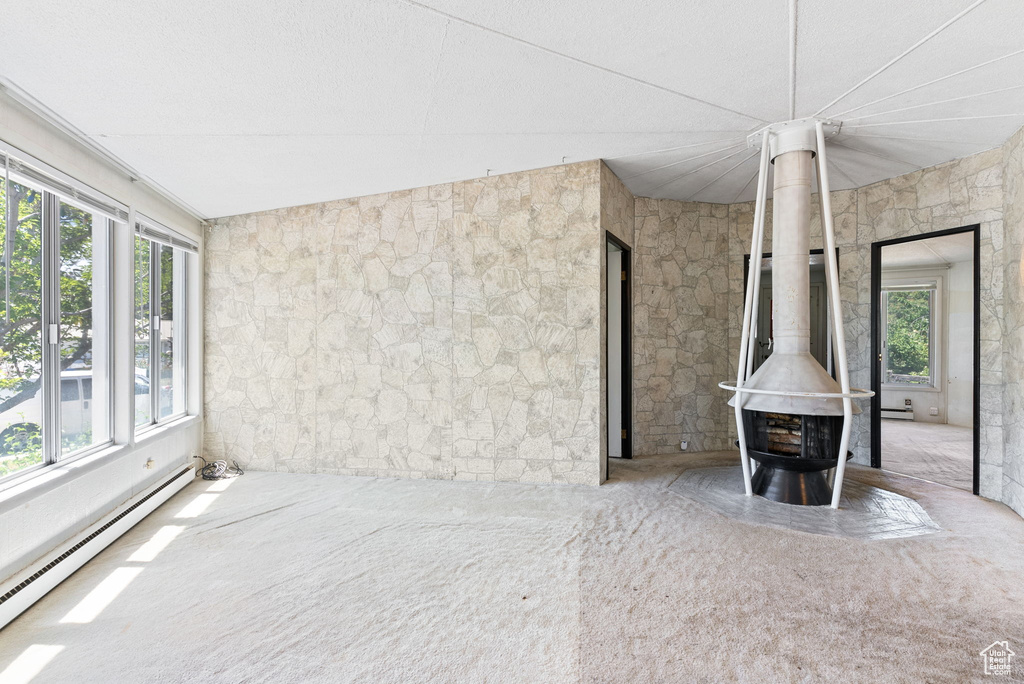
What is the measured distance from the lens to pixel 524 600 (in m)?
2.27

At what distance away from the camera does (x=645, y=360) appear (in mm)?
4906

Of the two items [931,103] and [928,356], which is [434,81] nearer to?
[931,103]

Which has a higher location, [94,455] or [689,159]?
[689,159]

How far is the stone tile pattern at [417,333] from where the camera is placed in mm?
4008

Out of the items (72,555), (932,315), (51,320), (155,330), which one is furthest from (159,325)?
(932,315)

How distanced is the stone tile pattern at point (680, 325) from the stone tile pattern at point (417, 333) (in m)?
1.16

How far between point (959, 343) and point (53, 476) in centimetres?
760

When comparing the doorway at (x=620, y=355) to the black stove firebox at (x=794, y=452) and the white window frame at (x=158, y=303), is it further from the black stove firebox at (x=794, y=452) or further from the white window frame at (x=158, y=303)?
the white window frame at (x=158, y=303)

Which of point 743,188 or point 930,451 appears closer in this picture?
point 743,188

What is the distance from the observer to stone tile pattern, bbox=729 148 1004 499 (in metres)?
3.62

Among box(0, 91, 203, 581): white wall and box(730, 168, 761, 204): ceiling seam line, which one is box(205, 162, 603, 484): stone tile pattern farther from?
box(730, 168, 761, 204): ceiling seam line

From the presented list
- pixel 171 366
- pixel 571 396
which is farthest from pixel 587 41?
pixel 171 366

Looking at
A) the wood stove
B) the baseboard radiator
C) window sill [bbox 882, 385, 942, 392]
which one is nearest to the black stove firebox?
the wood stove

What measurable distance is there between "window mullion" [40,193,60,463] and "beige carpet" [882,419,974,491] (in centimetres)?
617
